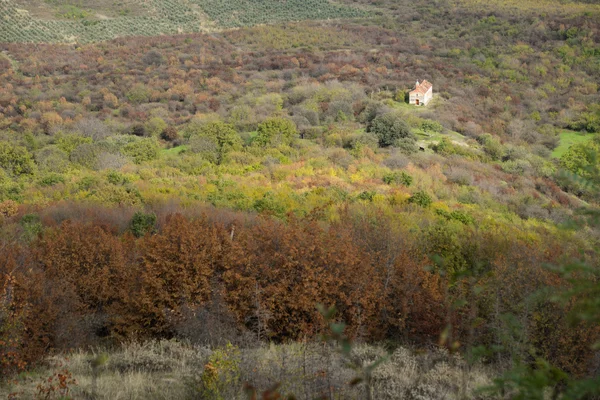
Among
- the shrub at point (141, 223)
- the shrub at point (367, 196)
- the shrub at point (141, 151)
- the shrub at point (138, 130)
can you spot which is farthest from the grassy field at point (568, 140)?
the shrub at point (141, 223)

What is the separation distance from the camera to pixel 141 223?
55.0ft

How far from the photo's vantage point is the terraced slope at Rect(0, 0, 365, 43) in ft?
209

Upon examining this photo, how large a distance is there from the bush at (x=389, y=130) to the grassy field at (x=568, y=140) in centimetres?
1208

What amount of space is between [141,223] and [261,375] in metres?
10.9

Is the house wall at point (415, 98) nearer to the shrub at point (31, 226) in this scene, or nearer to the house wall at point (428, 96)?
the house wall at point (428, 96)

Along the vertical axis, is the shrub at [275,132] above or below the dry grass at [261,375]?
below

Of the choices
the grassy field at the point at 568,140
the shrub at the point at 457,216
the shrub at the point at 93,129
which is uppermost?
the shrub at the point at 457,216

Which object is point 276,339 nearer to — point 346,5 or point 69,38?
point 69,38

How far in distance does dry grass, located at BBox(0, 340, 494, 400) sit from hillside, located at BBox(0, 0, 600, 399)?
0.06m

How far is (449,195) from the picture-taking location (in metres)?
23.1

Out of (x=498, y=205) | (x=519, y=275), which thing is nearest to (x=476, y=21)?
(x=498, y=205)

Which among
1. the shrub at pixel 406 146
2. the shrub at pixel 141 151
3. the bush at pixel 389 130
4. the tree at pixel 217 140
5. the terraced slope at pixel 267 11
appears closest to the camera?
the shrub at pixel 141 151

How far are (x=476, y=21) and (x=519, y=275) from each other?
224 ft

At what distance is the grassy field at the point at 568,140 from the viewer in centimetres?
3631
